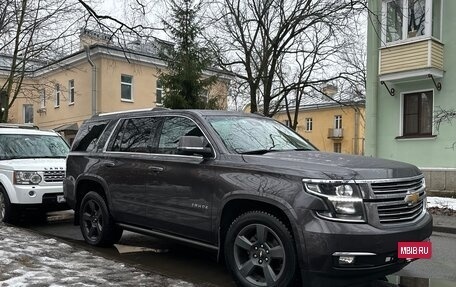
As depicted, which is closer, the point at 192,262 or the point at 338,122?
the point at 192,262

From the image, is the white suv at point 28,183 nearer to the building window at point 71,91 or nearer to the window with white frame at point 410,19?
the window with white frame at point 410,19

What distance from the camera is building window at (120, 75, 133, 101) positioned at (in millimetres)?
29181

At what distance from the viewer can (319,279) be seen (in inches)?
168

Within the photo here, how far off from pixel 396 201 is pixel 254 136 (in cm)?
Result: 183

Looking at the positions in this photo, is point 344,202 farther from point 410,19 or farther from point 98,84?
point 98,84

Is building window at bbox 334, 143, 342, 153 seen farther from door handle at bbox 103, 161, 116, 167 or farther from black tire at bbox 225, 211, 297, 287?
black tire at bbox 225, 211, 297, 287

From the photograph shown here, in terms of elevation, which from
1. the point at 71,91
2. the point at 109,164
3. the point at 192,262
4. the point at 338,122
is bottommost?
the point at 192,262

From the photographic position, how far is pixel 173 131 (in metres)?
6.06

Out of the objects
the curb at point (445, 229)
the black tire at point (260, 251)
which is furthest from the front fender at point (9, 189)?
the curb at point (445, 229)

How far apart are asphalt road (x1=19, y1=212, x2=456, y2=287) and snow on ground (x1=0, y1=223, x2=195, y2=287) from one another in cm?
30

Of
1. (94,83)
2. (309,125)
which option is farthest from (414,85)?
(309,125)

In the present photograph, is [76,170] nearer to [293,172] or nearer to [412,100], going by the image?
[293,172]

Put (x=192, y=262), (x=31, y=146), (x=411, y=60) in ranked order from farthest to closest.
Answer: (x=411, y=60), (x=31, y=146), (x=192, y=262)

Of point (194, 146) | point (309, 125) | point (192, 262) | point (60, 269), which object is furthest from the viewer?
point (309, 125)
